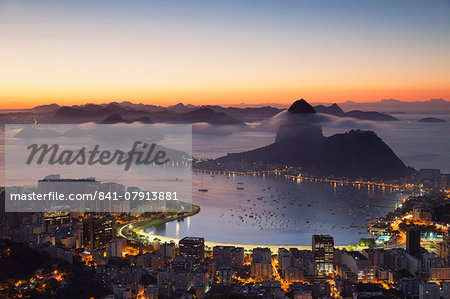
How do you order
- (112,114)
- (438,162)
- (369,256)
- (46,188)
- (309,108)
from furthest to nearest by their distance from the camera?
(309,108), (438,162), (112,114), (46,188), (369,256)

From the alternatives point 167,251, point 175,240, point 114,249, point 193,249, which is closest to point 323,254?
point 193,249

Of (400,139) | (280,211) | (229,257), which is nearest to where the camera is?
(229,257)

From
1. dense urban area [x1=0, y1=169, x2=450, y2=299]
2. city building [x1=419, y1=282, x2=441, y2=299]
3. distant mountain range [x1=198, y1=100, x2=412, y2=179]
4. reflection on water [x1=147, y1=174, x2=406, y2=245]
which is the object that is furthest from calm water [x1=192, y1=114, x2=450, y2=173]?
city building [x1=419, y1=282, x2=441, y2=299]

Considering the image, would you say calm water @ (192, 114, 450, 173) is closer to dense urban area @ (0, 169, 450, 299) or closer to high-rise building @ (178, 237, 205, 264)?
dense urban area @ (0, 169, 450, 299)

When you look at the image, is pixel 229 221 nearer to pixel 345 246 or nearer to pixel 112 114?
pixel 345 246

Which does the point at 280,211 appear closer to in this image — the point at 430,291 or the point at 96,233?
the point at 96,233

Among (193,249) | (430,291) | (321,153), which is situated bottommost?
(430,291)

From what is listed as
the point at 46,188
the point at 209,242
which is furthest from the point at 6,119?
the point at 209,242
